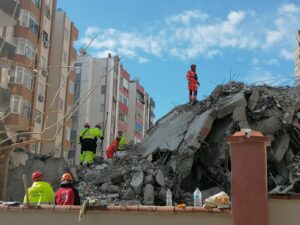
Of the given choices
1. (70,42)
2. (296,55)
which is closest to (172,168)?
(70,42)

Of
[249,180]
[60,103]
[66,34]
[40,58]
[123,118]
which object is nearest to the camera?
[249,180]

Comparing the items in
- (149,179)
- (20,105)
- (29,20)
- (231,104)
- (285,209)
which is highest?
(29,20)

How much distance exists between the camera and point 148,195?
14.2 meters

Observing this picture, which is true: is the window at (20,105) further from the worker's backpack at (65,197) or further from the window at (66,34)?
the worker's backpack at (65,197)

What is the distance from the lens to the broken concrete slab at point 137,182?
1446 cm

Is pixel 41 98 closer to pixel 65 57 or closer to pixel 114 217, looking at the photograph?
pixel 65 57

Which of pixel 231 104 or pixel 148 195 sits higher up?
pixel 231 104

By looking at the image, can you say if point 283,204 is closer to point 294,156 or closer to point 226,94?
point 294,156

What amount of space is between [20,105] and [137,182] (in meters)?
22.4

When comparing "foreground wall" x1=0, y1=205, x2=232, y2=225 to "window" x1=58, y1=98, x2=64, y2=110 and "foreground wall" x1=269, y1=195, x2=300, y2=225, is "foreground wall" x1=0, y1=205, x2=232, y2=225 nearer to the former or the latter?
"foreground wall" x1=269, y1=195, x2=300, y2=225

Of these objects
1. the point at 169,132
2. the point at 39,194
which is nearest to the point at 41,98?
the point at 169,132

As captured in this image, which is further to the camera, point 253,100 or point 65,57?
point 65,57

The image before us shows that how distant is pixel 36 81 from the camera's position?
38531 millimetres

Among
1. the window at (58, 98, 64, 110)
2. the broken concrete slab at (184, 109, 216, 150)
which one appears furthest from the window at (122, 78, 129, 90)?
the broken concrete slab at (184, 109, 216, 150)
